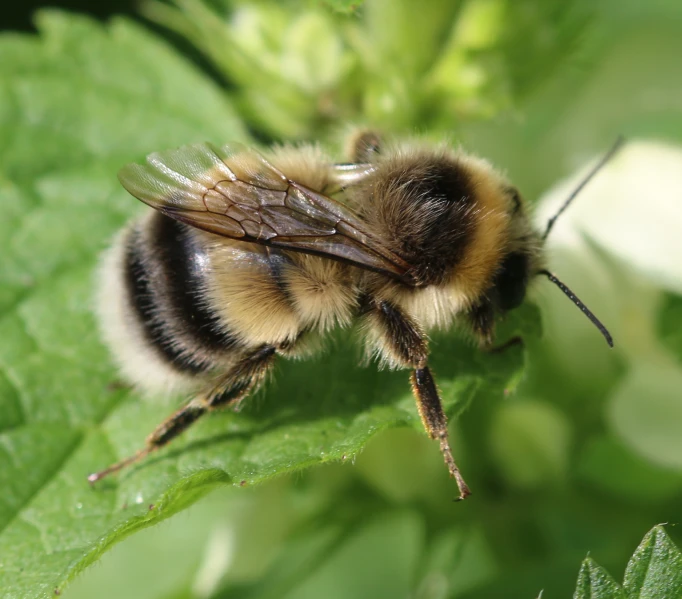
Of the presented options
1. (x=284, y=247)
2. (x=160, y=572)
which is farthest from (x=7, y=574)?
(x=160, y=572)

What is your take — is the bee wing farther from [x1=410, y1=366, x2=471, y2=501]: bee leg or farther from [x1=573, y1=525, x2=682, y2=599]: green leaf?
[x1=573, y1=525, x2=682, y2=599]: green leaf

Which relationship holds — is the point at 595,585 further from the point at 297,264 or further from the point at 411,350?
the point at 297,264

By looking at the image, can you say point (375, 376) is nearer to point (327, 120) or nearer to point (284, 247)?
point (284, 247)

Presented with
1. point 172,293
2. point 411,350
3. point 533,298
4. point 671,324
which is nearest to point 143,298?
point 172,293

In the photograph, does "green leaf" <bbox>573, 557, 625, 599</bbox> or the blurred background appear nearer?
"green leaf" <bbox>573, 557, 625, 599</bbox>

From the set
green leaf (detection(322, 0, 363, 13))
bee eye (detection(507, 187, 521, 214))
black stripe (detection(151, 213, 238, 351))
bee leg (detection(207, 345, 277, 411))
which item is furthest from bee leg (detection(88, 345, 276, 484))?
green leaf (detection(322, 0, 363, 13))

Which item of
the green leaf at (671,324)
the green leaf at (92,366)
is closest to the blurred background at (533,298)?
the green leaf at (671,324)

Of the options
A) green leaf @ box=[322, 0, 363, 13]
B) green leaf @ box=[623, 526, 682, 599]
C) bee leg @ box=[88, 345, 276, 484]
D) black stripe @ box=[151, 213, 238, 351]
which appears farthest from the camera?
bee leg @ box=[88, 345, 276, 484]
